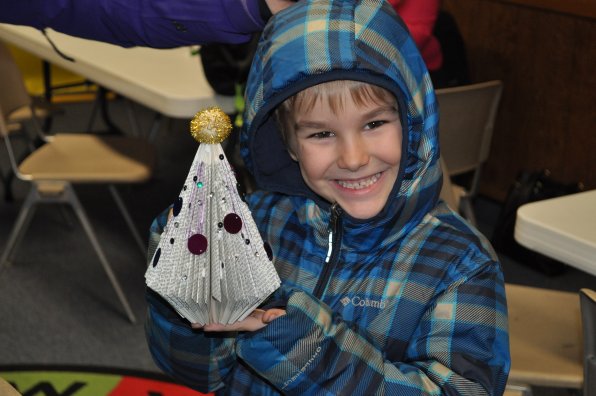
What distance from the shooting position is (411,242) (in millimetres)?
1332

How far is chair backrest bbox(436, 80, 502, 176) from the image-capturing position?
2604 mm

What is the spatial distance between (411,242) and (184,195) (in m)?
0.48

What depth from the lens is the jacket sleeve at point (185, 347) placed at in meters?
1.24

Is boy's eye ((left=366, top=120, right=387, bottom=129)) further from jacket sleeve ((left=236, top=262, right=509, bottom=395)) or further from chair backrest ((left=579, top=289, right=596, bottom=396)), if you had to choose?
chair backrest ((left=579, top=289, right=596, bottom=396))

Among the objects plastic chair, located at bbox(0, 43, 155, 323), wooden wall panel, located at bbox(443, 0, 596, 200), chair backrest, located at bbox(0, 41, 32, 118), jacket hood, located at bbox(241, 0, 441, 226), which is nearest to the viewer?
jacket hood, located at bbox(241, 0, 441, 226)

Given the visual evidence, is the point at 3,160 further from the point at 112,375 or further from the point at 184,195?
the point at 184,195

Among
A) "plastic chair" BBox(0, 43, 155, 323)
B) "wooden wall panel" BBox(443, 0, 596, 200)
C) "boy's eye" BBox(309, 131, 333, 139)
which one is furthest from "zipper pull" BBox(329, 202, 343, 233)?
"wooden wall panel" BBox(443, 0, 596, 200)

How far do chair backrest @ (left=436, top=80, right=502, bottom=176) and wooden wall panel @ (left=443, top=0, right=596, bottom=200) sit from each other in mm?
635

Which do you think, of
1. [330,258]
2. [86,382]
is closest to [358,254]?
[330,258]

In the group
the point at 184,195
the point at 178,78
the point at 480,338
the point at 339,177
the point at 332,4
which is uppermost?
the point at 332,4

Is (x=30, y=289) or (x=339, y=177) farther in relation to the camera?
(x=30, y=289)

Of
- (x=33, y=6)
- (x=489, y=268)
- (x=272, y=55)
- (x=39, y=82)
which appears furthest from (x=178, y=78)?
(x=39, y=82)

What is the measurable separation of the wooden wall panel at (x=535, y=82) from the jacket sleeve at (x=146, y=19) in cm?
222

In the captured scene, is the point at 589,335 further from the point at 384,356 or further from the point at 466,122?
the point at 466,122
